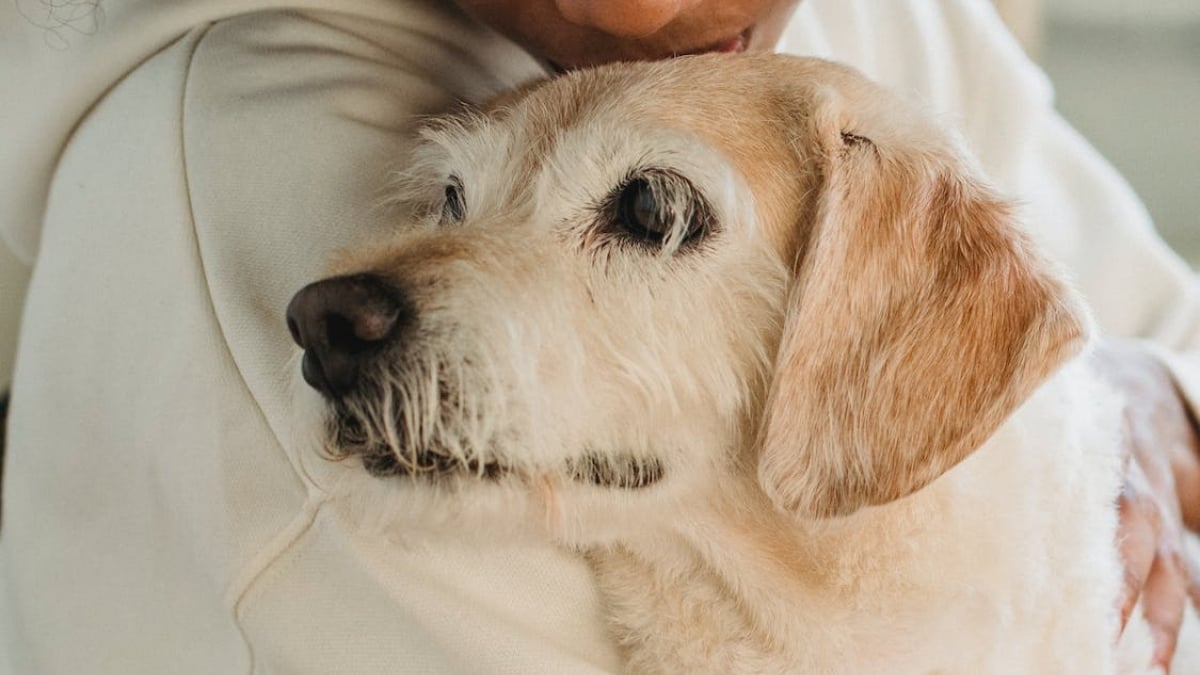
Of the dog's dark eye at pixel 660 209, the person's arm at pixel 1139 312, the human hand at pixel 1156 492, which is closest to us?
the dog's dark eye at pixel 660 209

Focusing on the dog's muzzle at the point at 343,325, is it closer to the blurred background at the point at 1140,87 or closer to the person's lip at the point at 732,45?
the person's lip at the point at 732,45

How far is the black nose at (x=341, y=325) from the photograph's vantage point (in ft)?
2.72

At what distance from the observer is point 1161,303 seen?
1.97 metres

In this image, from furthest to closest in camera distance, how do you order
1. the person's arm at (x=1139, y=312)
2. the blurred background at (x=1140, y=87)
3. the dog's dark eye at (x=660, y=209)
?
the blurred background at (x=1140, y=87), the person's arm at (x=1139, y=312), the dog's dark eye at (x=660, y=209)

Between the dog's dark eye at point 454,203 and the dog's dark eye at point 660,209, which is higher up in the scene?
the dog's dark eye at point 660,209

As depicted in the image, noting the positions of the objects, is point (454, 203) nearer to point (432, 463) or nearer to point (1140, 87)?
point (432, 463)

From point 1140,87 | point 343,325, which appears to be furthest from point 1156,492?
point 1140,87

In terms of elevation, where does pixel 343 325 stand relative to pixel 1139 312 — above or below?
above

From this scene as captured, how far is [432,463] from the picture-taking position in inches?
35.3

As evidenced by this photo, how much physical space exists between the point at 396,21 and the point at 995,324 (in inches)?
26.4

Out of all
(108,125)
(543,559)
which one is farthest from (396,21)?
(543,559)

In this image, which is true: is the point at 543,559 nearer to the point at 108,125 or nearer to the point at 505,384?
the point at 505,384

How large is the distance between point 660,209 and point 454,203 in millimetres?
261

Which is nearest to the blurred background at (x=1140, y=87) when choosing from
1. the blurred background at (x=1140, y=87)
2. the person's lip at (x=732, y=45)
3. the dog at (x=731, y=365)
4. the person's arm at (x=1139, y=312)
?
the blurred background at (x=1140, y=87)
